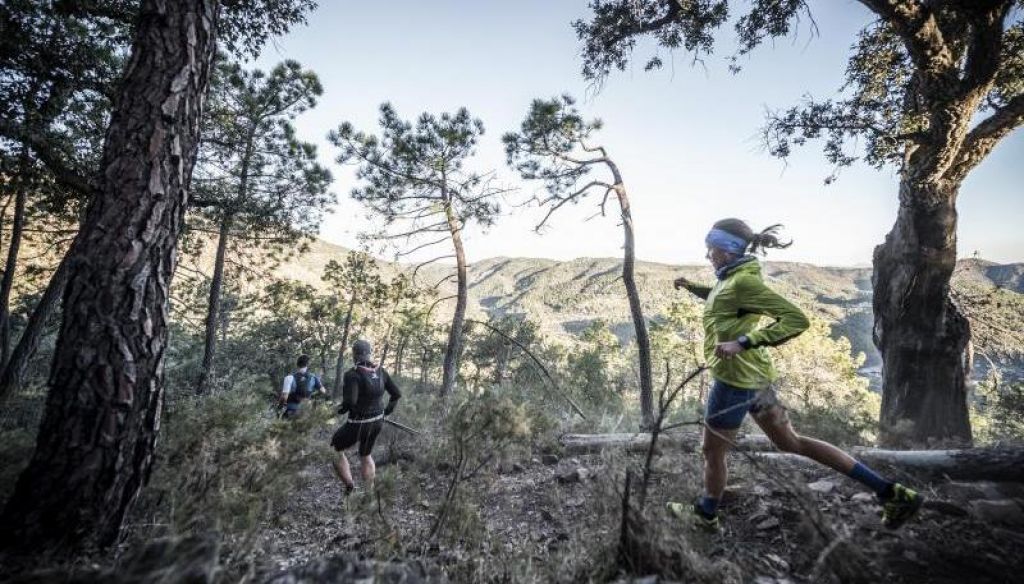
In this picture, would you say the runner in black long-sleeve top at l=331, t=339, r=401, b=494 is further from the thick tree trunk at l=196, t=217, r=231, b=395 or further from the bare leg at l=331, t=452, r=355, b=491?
the thick tree trunk at l=196, t=217, r=231, b=395

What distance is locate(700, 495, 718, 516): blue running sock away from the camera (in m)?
2.56

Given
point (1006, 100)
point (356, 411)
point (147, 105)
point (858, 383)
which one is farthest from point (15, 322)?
point (858, 383)

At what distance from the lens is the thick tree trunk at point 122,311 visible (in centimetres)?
186

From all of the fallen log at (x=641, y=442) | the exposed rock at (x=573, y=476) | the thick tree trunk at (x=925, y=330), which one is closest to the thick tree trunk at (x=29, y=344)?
the exposed rock at (x=573, y=476)

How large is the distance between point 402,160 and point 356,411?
7.21 meters

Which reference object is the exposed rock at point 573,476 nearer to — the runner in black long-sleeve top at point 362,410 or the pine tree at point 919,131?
the runner in black long-sleeve top at point 362,410

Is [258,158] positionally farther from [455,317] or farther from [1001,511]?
[1001,511]

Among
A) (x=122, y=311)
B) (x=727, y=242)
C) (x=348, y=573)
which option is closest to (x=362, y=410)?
(x=122, y=311)

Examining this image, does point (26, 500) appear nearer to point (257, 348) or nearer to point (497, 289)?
point (257, 348)

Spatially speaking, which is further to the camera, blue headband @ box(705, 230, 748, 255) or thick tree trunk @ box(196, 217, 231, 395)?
thick tree trunk @ box(196, 217, 231, 395)

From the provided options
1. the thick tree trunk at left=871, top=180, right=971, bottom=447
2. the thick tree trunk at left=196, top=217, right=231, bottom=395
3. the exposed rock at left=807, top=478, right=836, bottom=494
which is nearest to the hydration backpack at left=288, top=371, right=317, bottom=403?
the thick tree trunk at left=196, top=217, right=231, bottom=395

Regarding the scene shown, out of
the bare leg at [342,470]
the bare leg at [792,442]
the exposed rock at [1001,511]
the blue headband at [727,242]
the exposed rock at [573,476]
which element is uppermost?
the blue headband at [727,242]

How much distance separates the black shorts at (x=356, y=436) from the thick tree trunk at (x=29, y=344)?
5926 millimetres

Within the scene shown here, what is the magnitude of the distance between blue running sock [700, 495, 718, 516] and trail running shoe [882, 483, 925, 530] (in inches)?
36.4
